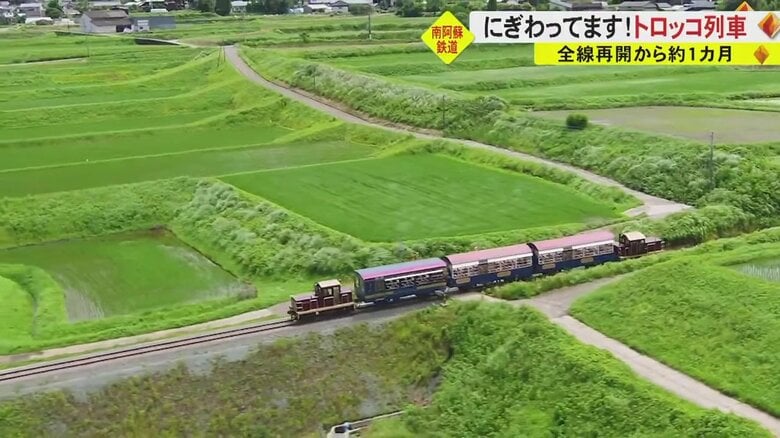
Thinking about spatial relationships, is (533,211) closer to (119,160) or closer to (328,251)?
(328,251)

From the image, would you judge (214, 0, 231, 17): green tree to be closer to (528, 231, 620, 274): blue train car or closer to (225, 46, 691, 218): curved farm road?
(225, 46, 691, 218): curved farm road

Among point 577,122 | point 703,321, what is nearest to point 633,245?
point 703,321

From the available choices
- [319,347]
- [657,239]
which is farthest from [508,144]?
[319,347]

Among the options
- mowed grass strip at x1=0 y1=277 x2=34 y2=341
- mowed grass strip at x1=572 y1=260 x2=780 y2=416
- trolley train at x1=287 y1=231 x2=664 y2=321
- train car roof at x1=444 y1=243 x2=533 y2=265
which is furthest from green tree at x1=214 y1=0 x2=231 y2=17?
mowed grass strip at x1=572 y1=260 x2=780 y2=416

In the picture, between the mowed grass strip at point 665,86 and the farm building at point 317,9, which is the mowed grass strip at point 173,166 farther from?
the farm building at point 317,9

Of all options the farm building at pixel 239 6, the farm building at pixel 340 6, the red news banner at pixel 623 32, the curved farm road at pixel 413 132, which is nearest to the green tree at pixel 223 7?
the farm building at pixel 239 6
